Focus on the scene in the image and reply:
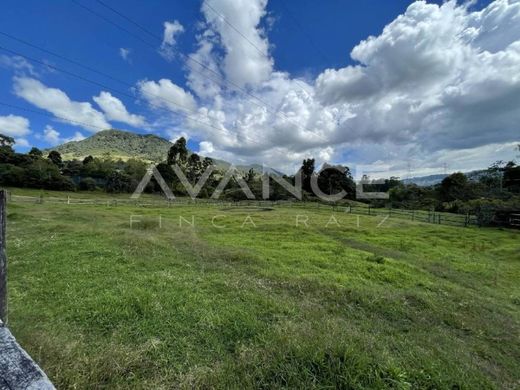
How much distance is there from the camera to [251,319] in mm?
5406

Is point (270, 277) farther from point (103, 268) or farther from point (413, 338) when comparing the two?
point (103, 268)

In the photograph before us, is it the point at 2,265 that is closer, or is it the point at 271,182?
the point at 2,265

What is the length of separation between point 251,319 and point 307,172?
74696 millimetres

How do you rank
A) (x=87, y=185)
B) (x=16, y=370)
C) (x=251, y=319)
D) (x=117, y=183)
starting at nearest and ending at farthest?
(x=16, y=370) → (x=251, y=319) → (x=87, y=185) → (x=117, y=183)

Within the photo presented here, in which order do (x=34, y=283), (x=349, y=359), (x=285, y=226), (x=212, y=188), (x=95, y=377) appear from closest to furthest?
(x=95, y=377)
(x=349, y=359)
(x=34, y=283)
(x=285, y=226)
(x=212, y=188)

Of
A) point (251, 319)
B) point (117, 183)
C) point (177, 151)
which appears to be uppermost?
point (177, 151)

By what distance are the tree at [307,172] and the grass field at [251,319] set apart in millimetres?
63888

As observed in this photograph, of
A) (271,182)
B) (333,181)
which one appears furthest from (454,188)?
(271,182)

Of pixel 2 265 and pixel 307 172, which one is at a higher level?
pixel 307 172

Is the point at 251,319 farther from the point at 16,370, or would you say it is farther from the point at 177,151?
the point at 177,151

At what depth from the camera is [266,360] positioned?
3834mm

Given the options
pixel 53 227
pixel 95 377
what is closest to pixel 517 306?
pixel 95 377

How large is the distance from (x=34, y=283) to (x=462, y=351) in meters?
9.98

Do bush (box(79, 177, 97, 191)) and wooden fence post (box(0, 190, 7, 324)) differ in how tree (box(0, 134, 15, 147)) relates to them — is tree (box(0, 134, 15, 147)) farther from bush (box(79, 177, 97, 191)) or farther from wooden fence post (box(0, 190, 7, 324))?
wooden fence post (box(0, 190, 7, 324))
